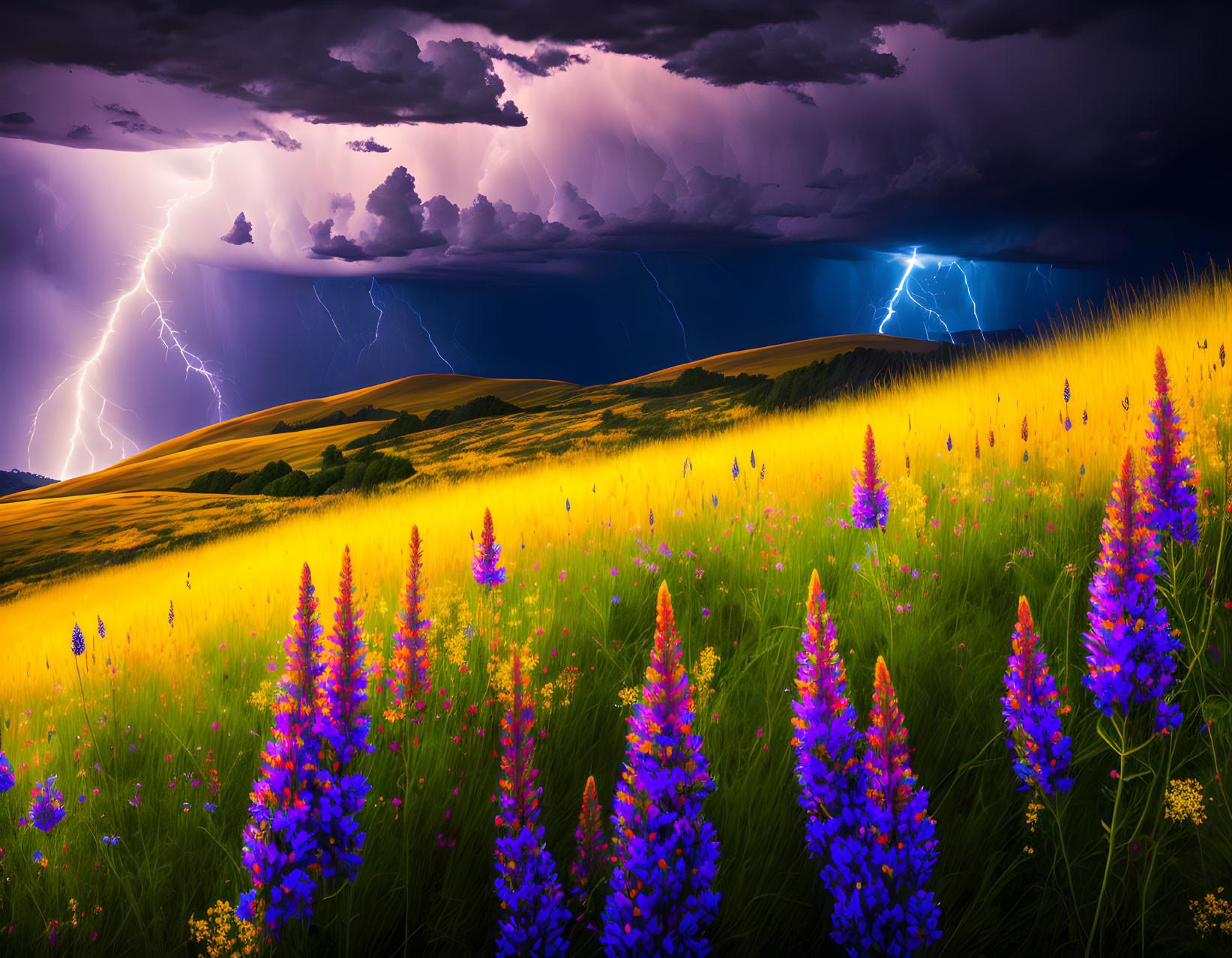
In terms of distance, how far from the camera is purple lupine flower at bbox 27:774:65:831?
2.13 meters

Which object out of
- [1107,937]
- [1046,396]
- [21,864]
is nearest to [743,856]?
[1107,937]

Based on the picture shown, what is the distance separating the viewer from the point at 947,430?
19.0 ft

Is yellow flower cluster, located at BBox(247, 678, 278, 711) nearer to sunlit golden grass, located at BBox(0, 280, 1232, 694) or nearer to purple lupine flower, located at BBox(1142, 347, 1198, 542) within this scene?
sunlit golden grass, located at BBox(0, 280, 1232, 694)

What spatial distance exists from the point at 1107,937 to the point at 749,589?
5.85 feet

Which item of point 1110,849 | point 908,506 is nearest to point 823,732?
point 1110,849

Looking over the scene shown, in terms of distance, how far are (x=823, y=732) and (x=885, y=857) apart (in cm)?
28

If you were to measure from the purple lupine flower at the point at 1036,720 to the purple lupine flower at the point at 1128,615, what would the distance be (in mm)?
194

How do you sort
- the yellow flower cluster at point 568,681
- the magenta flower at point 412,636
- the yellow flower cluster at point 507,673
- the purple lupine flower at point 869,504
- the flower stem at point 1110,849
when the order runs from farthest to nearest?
the purple lupine flower at point 869,504 < the yellow flower cluster at point 568,681 < the yellow flower cluster at point 507,673 < the magenta flower at point 412,636 < the flower stem at point 1110,849

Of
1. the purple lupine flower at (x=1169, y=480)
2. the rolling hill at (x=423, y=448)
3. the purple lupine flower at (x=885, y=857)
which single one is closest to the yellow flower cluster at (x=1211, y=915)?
the purple lupine flower at (x=885, y=857)

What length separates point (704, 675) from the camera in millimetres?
2172

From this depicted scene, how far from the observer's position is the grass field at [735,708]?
5.97 ft

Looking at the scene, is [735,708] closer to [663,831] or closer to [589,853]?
[589,853]

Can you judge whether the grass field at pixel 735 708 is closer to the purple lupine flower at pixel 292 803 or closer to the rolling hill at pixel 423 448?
the purple lupine flower at pixel 292 803

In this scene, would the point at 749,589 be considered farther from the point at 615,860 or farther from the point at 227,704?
the point at 227,704
